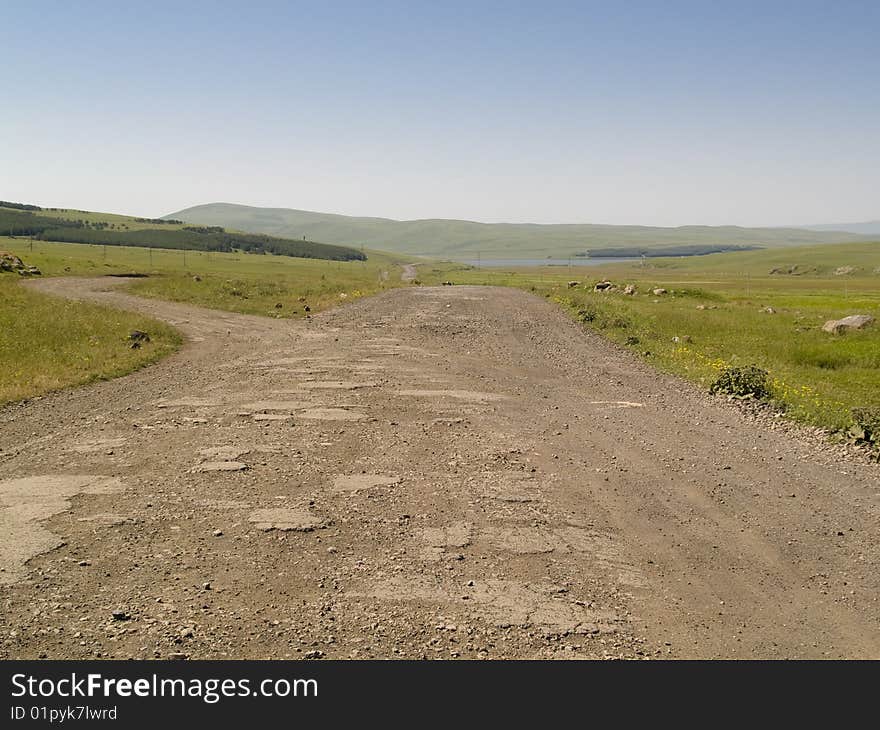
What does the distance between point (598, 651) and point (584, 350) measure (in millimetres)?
17772

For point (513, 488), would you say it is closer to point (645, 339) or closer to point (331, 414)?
point (331, 414)

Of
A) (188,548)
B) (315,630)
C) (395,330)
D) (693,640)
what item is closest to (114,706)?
(315,630)

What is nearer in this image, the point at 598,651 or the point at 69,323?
the point at 598,651

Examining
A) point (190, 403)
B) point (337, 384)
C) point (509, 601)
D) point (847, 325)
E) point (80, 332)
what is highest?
point (80, 332)

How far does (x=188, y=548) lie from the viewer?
6.98m

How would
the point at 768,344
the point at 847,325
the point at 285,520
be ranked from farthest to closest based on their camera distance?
the point at 847,325 → the point at 768,344 → the point at 285,520

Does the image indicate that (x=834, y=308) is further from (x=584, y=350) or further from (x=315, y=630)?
(x=315, y=630)

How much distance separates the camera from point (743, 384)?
605 inches

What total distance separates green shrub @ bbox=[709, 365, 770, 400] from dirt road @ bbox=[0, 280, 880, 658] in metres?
0.86

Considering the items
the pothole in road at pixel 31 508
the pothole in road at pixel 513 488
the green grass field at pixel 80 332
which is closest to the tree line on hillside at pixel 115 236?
the green grass field at pixel 80 332

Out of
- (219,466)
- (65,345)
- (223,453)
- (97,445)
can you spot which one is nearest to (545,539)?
(219,466)

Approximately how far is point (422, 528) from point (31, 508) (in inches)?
198

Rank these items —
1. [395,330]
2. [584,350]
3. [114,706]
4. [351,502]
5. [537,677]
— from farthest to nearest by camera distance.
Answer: [395,330] < [584,350] < [351,502] < [537,677] < [114,706]

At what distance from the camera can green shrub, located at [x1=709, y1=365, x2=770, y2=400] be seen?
14969 millimetres
